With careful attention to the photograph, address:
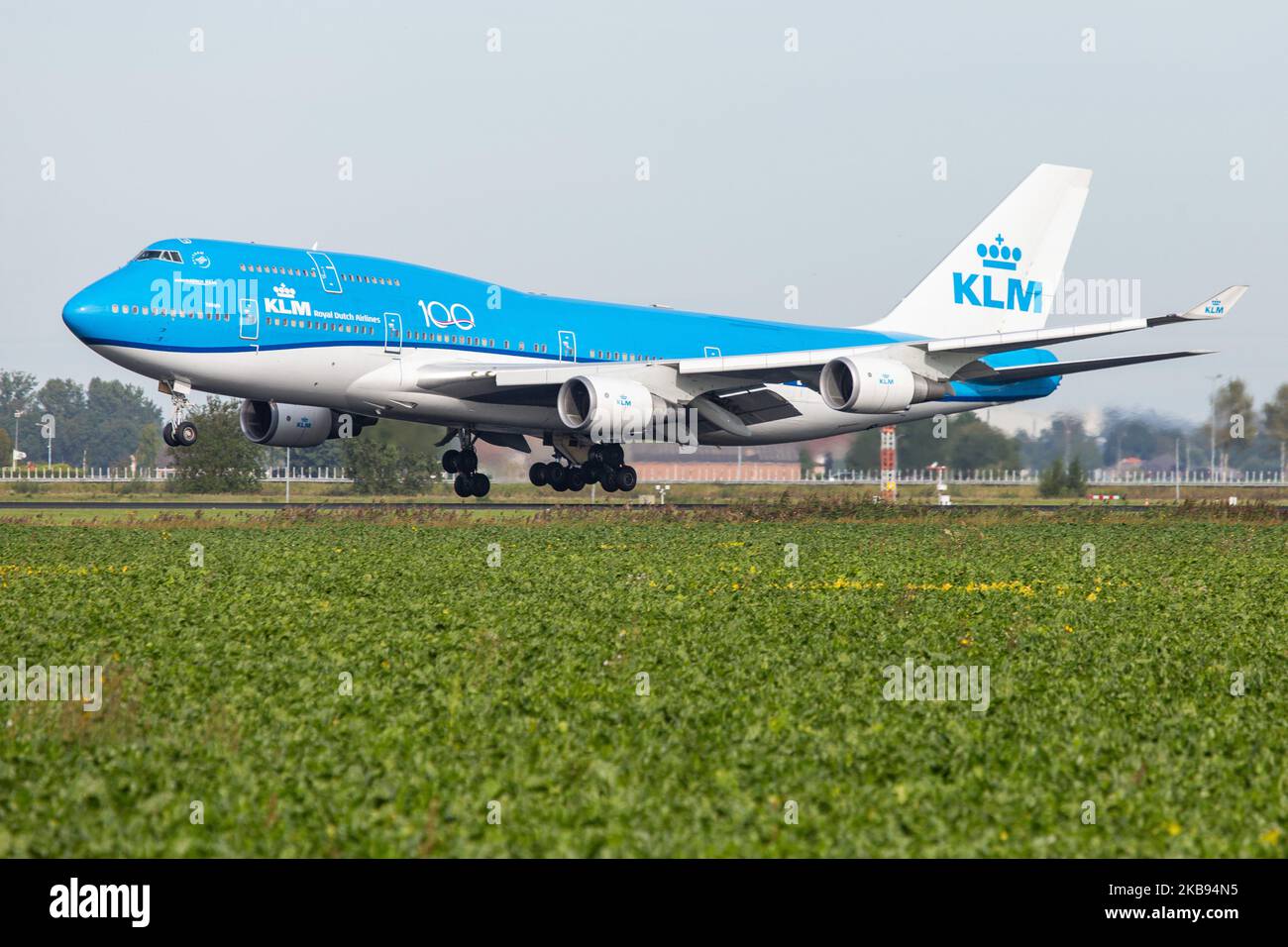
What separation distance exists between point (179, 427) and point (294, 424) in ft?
22.0

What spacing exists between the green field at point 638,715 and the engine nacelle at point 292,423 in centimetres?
1582

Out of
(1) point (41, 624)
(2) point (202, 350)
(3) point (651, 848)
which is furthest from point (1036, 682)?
(2) point (202, 350)

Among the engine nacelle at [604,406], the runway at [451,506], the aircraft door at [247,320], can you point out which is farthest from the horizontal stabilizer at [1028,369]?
the aircraft door at [247,320]

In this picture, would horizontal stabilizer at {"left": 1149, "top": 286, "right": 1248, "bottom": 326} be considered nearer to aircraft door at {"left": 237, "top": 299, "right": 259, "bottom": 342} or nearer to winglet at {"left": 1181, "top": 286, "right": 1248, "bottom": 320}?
winglet at {"left": 1181, "top": 286, "right": 1248, "bottom": 320}

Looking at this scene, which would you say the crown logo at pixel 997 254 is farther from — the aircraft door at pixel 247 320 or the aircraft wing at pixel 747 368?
the aircraft door at pixel 247 320

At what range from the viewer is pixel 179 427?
3303cm

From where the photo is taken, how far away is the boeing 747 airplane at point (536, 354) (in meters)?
32.8

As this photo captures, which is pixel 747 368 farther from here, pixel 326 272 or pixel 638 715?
pixel 638 715

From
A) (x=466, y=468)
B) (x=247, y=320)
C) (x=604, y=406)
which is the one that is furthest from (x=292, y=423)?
(x=604, y=406)

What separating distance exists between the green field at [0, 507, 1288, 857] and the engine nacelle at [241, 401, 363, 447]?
51.9 feet

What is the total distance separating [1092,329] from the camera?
3722 cm

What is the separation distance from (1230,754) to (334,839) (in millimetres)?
6082
